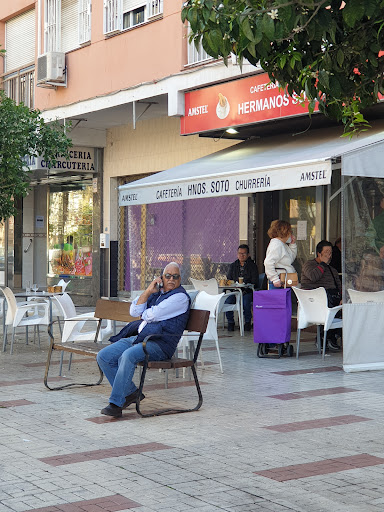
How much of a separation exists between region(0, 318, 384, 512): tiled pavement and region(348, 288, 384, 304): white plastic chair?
3.01 ft

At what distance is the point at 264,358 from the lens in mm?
11414

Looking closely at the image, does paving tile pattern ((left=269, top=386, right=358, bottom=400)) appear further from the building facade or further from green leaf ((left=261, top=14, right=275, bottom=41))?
green leaf ((left=261, top=14, right=275, bottom=41))

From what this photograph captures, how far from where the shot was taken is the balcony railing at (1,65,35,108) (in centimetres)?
2141

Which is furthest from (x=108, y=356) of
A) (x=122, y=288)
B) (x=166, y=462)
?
(x=122, y=288)

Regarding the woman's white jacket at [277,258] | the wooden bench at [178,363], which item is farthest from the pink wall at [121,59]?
the wooden bench at [178,363]

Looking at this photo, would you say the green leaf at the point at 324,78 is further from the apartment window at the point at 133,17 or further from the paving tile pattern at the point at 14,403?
the apartment window at the point at 133,17

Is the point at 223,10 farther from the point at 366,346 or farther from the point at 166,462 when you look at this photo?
the point at 366,346

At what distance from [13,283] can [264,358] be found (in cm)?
1582

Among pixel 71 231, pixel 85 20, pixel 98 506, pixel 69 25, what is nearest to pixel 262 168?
pixel 98 506

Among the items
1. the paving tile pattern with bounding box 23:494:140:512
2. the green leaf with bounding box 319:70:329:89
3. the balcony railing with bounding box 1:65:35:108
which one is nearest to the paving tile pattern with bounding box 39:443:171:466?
the paving tile pattern with bounding box 23:494:140:512

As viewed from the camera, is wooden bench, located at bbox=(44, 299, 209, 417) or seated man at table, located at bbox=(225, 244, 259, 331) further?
seated man at table, located at bbox=(225, 244, 259, 331)

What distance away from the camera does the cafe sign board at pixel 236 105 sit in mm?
13008

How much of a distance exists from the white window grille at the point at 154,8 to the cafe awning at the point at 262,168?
10.6 ft

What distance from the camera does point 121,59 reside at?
55.6 ft
